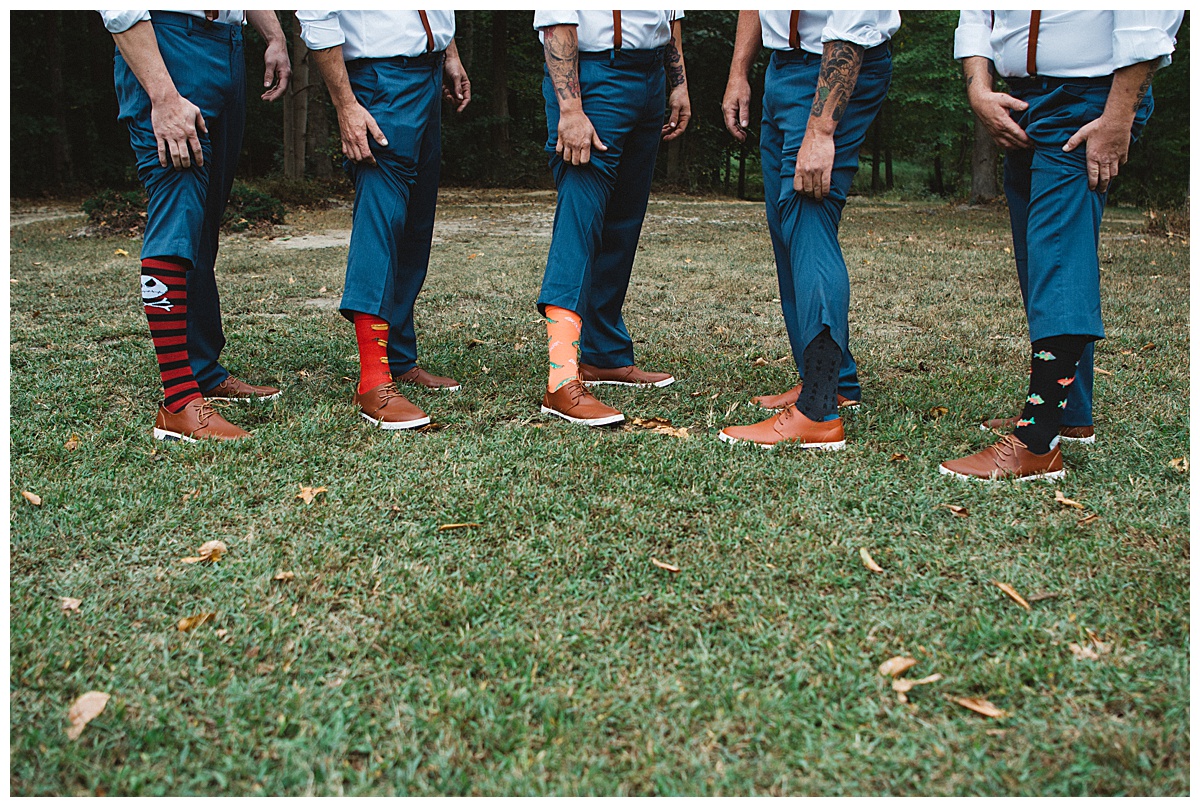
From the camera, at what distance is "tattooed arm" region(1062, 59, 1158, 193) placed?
2.43m

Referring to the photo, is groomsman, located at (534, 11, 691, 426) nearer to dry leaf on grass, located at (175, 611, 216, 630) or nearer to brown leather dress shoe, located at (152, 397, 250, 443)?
brown leather dress shoe, located at (152, 397, 250, 443)

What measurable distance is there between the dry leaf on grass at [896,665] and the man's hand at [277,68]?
295 cm

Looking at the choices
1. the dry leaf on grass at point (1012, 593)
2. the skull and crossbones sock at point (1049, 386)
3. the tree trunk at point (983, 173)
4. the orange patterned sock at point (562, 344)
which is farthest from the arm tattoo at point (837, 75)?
the tree trunk at point (983, 173)

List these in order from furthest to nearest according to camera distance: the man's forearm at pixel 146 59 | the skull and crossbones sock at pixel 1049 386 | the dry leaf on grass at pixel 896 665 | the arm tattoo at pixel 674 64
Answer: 1. the arm tattoo at pixel 674 64
2. the man's forearm at pixel 146 59
3. the skull and crossbones sock at pixel 1049 386
4. the dry leaf on grass at pixel 896 665

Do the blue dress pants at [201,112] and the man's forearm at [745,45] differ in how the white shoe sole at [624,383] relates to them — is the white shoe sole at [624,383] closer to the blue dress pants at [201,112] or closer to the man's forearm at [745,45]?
the man's forearm at [745,45]

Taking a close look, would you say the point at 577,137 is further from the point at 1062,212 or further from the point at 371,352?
the point at 1062,212

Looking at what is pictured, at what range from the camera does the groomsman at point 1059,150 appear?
2.46m

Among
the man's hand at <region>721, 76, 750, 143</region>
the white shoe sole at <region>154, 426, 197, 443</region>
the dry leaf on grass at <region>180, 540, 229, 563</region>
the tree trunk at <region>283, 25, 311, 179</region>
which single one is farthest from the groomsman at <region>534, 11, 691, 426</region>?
the tree trunk at <region>283, 25, 311, 179</region>

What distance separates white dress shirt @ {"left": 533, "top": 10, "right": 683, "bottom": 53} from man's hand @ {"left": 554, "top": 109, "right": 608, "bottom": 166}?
256mm

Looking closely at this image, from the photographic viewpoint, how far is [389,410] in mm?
3148

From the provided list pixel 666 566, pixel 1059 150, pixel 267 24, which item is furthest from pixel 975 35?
pixel 267 24

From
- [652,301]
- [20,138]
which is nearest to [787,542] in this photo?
[652,301]

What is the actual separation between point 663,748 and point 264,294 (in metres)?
5.33

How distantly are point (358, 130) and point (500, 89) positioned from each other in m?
20.9
